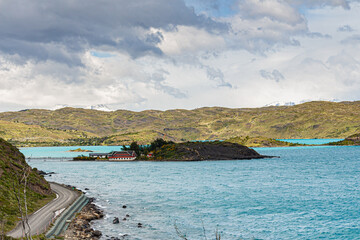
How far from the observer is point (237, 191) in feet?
341

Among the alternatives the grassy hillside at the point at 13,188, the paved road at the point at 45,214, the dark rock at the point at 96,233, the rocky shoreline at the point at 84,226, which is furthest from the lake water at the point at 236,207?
the grassy hillside at the point at 13,188

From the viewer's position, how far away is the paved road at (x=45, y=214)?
50797mm

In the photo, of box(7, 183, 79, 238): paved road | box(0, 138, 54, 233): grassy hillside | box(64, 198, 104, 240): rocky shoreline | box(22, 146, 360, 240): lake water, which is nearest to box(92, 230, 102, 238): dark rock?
box(64, 198, 104, 240): rocky shoreline

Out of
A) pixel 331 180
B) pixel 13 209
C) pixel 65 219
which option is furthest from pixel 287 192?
pixel 13 209

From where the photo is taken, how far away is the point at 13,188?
50.8 meters

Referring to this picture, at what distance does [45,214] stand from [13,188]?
48.3ft

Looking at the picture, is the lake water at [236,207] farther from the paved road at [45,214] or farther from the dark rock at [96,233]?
→ the paved road at [45,214]

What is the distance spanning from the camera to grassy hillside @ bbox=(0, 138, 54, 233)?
5853cm

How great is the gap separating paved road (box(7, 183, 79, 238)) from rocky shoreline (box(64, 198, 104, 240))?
4048 millimetres

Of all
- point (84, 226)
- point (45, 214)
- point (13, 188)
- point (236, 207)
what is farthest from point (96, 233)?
point (236, 207)

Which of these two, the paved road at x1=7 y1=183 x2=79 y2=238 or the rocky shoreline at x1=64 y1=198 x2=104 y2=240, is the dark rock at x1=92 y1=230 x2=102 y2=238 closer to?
the rocky shoreline at x1=64 y1=198 x2=104 y2=240

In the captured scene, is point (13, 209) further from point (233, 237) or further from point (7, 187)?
point (233, 237)

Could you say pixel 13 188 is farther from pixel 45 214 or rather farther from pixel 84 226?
pixel 45 214

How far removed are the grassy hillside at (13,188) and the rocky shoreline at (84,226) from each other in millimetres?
9169
